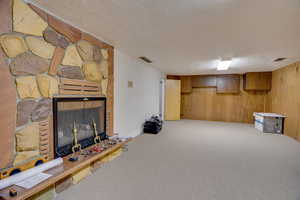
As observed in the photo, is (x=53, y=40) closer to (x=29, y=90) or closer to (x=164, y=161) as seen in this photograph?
(x=29, y=90)

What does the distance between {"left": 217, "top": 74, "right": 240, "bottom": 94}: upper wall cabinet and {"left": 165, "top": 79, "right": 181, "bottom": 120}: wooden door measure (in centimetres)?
180

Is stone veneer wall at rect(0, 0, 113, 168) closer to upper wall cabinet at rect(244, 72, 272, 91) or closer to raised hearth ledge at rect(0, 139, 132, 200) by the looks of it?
raised hearth ledge at rect(0, 139, 132, 200)

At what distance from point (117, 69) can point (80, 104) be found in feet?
4.13

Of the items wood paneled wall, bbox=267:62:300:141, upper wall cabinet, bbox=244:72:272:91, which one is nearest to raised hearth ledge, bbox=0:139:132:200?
wood paneled wall, bbox=267:62:300:141

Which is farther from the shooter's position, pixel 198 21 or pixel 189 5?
pixel 198 21

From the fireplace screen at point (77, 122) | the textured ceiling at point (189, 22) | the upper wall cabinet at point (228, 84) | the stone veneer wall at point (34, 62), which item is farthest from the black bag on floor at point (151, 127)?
the upper wall cabinet at point (228, 84)

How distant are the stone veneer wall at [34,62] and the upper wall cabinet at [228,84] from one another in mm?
5991

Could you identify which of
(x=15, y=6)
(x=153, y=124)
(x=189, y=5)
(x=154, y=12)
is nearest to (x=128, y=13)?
(x=154, y=12)

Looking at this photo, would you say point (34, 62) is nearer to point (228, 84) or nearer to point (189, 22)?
point (189, 22)

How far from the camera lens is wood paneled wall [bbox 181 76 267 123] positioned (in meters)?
6.16

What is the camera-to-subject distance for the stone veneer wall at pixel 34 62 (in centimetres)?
147

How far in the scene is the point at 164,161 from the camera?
8.48 ft

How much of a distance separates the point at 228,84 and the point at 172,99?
2517 mm

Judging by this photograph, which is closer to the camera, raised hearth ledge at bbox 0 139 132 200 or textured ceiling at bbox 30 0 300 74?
raised hearth ledge at bbox 0 139 132 200
